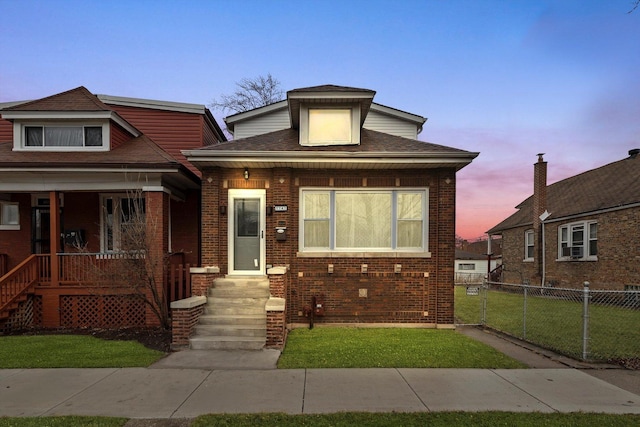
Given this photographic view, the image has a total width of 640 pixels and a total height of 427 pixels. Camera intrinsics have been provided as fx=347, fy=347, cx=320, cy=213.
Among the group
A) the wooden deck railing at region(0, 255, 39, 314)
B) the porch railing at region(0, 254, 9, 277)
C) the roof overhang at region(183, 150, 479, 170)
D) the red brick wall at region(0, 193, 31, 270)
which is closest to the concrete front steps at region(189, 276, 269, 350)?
the roof overhang at region(183, 150, 479, 170)

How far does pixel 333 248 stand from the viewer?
29.0ft

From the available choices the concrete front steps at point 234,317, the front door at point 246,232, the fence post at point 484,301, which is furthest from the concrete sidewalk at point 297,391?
the fence post at point 484,301

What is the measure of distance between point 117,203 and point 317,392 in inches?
344

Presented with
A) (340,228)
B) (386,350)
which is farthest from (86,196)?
(386,350)

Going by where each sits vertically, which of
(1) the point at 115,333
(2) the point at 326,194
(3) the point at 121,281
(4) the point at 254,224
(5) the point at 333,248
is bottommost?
(1) the point at 115,333

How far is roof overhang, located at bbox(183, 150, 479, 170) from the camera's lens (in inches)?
323

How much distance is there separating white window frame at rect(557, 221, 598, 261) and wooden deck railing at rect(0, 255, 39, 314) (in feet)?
68.1

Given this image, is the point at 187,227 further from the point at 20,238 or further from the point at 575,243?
the point at 575,243

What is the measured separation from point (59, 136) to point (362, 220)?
9.22m

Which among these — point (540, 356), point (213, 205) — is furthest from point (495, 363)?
point (213, 205)

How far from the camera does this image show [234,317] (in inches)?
300

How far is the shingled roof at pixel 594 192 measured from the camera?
48.5 ft

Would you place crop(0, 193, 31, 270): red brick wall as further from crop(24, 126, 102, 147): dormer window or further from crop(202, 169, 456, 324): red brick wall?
crop(202, 169, 456, 324): red brick wall

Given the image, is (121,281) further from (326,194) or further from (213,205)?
(326,194)
